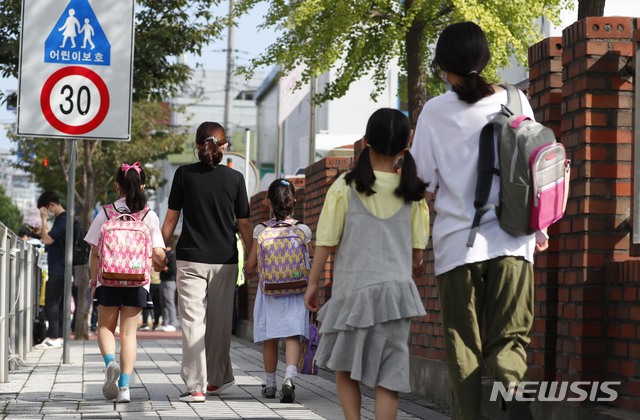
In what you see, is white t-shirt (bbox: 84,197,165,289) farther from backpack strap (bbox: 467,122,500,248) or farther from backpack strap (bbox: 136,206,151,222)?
backpack strap (bbox: 467,122,500,248)

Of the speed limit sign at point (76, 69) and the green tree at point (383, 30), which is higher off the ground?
the green tree at point (383, 30)

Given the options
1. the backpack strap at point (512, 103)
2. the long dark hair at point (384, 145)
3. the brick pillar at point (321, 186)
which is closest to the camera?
the backpack strap at point (512, 103)

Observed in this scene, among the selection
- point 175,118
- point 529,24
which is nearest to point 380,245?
point 529,24

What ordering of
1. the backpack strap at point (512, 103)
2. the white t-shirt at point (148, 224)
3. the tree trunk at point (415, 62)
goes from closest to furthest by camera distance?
the backpack strap at point (512, 103) < the white t-shirt at point (148, 224) < the tree trunk at point (415, 62)

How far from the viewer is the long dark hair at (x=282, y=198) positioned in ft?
30.7

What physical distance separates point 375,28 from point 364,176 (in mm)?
14784

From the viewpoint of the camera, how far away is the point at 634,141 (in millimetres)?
6184

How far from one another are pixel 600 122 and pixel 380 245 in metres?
1.48

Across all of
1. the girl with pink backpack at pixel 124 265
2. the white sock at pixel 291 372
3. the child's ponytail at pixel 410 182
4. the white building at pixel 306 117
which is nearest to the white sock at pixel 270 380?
the white sock at pixel 291 372

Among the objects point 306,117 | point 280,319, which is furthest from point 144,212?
point 306,117

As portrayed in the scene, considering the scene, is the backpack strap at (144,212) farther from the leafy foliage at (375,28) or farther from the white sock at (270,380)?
the leafy foliage at (375,28)

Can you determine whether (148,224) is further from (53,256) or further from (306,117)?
(306,117)

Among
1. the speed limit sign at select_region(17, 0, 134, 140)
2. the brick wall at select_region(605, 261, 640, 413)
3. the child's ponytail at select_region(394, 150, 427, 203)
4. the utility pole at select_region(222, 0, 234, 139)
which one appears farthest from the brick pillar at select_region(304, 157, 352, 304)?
the utility pole at select_region(222, 0, 234, 139)

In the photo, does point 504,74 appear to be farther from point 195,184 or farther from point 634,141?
point 634,141
